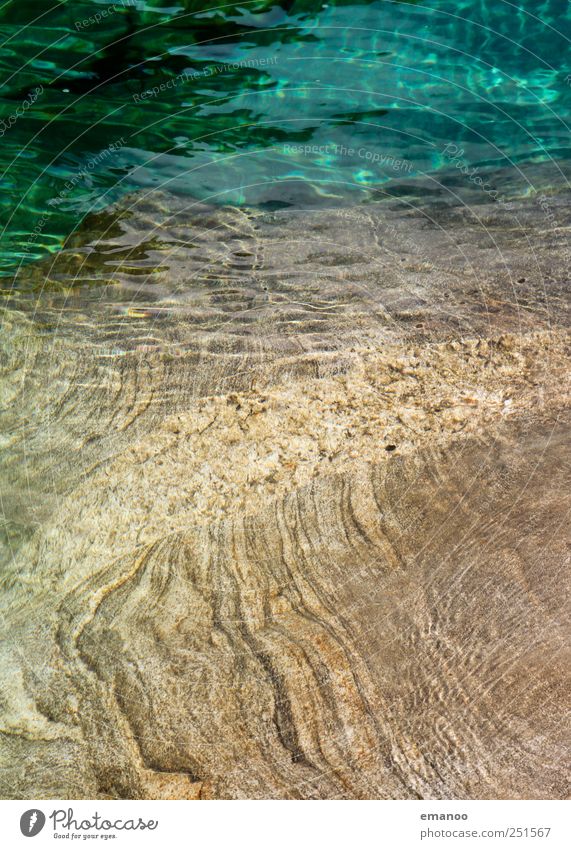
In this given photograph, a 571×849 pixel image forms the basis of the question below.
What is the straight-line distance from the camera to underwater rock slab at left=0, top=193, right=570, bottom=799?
129cm

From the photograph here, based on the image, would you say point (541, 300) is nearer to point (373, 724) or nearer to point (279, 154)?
point (279, 154)

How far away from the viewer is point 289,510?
1.55m

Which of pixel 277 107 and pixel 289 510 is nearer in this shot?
pixel 289 510

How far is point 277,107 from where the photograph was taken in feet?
6.97

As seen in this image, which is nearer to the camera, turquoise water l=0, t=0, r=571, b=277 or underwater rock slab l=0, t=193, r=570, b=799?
underwater rock slab l=0, t=193, r=570, b=799

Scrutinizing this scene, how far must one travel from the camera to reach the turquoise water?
201cm

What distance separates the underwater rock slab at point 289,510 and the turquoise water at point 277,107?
137mm

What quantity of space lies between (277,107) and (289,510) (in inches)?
50.1

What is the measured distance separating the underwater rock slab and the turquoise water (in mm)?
137

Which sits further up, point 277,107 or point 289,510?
point 277,107

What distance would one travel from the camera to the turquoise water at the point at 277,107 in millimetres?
2006

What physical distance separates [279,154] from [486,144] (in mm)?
651

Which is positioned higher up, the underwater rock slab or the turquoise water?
the turquoise water

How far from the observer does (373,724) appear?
1299mm
